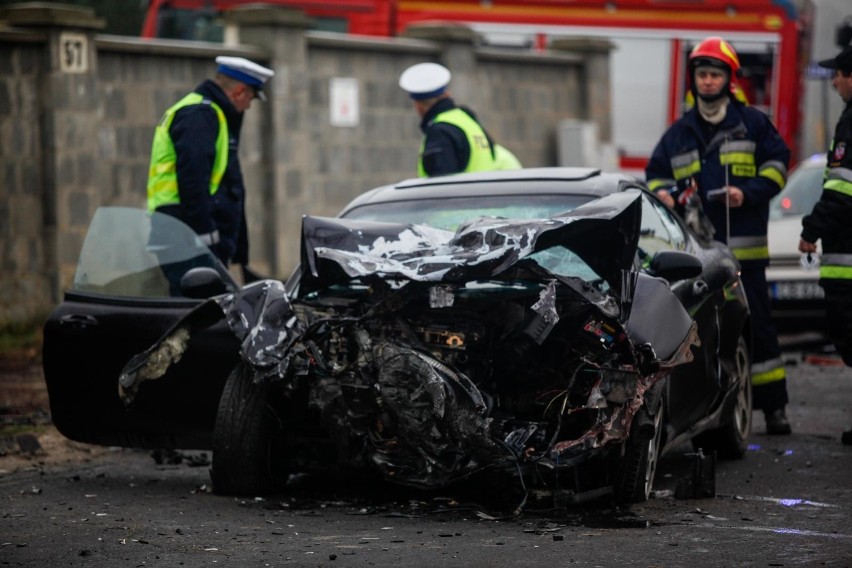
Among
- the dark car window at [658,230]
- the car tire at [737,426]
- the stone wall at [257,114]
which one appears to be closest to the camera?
the dark car window at [658,230]

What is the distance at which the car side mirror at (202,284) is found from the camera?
7.31m

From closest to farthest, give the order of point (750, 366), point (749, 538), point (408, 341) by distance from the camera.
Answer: point (749, 538) < point (408, 341) < point (750, 366)

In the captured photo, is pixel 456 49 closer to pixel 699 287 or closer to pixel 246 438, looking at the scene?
pixel 699 287

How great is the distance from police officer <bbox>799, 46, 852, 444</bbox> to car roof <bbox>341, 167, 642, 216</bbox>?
119 centimetres

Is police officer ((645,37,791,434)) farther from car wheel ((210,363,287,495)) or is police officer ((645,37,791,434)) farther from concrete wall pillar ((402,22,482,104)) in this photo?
concrete wall pillar ((402,22,482,104))

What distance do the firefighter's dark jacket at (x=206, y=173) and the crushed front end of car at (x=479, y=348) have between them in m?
2.19

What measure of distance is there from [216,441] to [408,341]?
0.94 metres

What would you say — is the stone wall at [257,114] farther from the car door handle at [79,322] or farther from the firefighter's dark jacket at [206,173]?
the car door handle at [79,322]

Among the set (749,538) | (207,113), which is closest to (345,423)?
(749,538)

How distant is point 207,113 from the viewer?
8969 mm

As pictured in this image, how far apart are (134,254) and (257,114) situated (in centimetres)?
914

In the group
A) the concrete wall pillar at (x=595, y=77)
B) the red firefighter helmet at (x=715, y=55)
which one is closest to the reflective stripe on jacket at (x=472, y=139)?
the red firefighter helmet at (x=715, y=55)

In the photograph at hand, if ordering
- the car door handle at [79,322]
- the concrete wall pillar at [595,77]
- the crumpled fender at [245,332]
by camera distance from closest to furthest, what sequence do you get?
the crumpled fender at [245,332] → the car door handle at [79,322] → the concrete wall pillar at [595,77]

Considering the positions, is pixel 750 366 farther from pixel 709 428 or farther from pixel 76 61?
pixel 76 61
